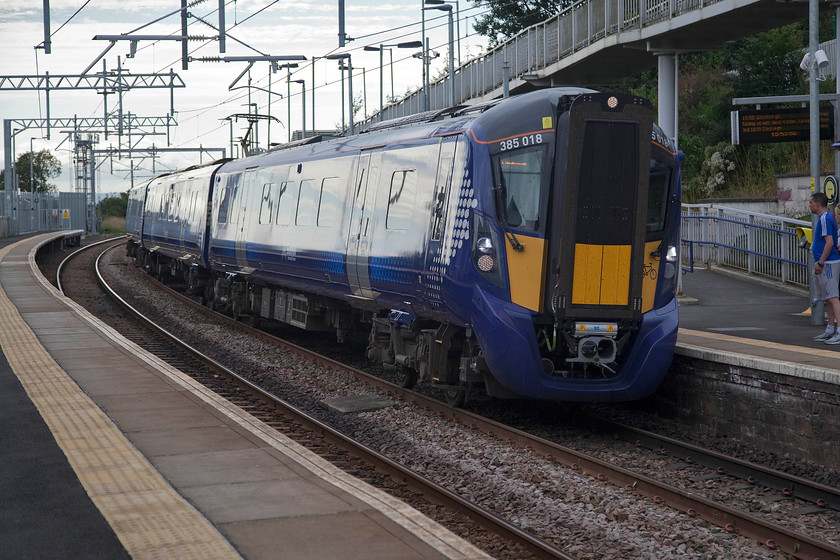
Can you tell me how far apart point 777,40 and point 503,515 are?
27205 millimetres

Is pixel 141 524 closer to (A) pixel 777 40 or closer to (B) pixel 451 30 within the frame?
(B) pixel 451 30

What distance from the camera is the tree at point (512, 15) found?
60406 millimetres

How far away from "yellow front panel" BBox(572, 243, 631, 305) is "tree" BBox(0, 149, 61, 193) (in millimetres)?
98013

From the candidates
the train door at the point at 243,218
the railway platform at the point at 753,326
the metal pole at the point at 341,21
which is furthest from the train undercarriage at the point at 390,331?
the metal pole at the point at 341,21

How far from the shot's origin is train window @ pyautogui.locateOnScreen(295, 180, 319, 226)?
1452 cm

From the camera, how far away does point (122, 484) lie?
278 inches

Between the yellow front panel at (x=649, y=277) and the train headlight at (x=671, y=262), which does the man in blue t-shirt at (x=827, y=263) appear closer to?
the train headlight at (x=671, y=262)

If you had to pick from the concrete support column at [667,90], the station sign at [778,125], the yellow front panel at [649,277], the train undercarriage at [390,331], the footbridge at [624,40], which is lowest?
the train undercarriage at [390,331]

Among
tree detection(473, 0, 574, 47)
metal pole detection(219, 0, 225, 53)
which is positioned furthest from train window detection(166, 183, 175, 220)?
tree detection(473, 0, 574, 47)

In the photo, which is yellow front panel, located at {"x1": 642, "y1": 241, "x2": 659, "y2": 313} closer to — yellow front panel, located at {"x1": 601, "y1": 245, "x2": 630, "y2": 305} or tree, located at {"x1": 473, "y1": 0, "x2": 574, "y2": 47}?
yellow front panel, located at {"x1": 601, "y1": 245, "x2": 630, "y2": 305}

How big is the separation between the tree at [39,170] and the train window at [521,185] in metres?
97.5

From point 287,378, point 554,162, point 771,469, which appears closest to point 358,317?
point 287,378

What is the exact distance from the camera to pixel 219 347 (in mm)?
17234

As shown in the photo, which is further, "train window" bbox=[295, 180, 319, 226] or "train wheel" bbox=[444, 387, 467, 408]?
"train window" bbox=[295, 180, 319, 226]
